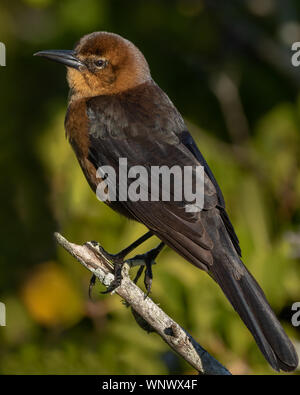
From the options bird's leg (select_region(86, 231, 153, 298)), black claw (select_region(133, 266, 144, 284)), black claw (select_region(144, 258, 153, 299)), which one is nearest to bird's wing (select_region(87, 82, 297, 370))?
bird's leg (select_region(86, 231, 153, 298))

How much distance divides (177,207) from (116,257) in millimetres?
615

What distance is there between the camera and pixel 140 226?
6.05 meters

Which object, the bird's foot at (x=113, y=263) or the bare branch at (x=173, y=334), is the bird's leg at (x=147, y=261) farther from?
the bare branch at (x=173, y=334)

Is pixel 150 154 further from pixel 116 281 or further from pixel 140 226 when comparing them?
pixel 116 281

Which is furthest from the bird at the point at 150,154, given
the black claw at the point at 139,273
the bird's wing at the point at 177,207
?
the black claw at the point at 139,273

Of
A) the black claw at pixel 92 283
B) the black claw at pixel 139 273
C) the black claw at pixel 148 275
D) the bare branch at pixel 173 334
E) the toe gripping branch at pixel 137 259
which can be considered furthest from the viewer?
the black claw at pixel 139 273

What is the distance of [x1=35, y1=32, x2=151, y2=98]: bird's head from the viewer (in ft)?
19.9

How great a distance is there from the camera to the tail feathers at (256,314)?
15.7ft

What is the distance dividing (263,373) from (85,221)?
1639 mm

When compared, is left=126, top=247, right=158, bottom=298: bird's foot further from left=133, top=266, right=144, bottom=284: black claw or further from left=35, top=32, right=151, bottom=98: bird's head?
left=35, top=32, right=151, bottom=98: bird's head

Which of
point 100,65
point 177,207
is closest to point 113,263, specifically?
point 177,207

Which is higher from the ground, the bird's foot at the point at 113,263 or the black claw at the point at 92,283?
the bird's foot at the point at 113,263

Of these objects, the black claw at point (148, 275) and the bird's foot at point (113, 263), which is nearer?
the bird's foot at point (113, 263)

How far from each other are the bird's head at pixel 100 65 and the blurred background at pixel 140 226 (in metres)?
0.69
